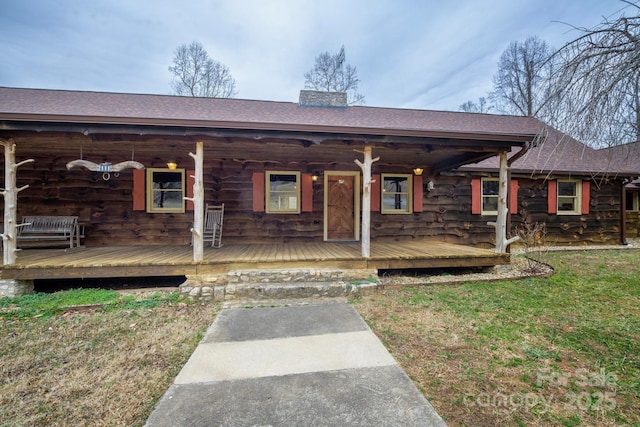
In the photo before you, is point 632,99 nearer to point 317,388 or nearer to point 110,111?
point 317,388

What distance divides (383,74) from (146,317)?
19269mm

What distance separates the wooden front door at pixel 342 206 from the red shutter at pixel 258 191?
5.07 ft

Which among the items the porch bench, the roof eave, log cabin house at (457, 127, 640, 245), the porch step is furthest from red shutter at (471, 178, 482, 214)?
the porch bench

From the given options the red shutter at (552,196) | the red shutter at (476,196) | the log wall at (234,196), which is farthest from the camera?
the red shutter at (552,196)

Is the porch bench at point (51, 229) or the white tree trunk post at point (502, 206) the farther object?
the porch bench at point (51, 229)

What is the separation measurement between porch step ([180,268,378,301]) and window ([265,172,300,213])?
103 inches

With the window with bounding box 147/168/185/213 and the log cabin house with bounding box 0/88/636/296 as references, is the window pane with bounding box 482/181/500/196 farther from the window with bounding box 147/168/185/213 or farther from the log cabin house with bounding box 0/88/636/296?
the window with bounding box 147/168/185/213

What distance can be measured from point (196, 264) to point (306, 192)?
3.15 m

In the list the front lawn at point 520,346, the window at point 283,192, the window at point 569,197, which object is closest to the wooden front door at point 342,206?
the window at point 283,192

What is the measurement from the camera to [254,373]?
2074 mm

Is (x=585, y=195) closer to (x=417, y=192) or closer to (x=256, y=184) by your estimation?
(x=417, y=192)

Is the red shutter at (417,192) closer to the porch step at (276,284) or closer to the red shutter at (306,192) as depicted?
the red shutter at (306,192)

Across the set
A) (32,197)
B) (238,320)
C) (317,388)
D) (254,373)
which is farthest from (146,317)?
(32,197)

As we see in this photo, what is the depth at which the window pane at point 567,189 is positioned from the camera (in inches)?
316
